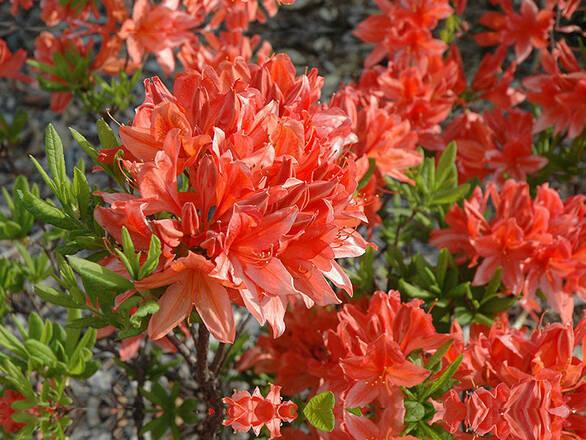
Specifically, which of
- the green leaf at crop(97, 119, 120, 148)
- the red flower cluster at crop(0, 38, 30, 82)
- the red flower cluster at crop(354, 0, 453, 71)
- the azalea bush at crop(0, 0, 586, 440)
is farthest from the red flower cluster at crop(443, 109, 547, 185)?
the red flower cluster at crop(0, 38, 30, 82)

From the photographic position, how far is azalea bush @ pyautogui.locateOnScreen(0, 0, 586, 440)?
83cm

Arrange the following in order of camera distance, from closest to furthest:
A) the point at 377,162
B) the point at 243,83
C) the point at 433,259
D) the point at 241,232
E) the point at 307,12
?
the point at 241,232
the point at 243,83
the point at 377,162
the point at 433,259
the point at 307,12

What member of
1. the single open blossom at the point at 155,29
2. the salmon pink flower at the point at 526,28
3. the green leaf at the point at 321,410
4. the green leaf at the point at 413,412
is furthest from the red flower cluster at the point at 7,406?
the salmon pink flower at the point at 526,28

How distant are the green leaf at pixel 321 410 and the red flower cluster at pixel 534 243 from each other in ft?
1.90

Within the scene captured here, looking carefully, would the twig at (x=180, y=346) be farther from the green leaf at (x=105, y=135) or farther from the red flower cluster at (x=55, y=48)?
the red flower cluster at (x=55, y=48)

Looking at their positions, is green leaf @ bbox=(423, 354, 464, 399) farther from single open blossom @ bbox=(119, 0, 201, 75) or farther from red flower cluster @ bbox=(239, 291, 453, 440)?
single open blossom @ bbox=(119, 0, 201, 75)

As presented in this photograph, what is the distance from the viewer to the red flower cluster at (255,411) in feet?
3.16

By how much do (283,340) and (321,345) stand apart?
11 cm

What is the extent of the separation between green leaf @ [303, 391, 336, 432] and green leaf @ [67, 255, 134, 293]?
35 cm

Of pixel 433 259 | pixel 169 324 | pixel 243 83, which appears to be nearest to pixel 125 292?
pixel 169 324

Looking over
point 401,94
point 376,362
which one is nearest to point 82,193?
point 376,362

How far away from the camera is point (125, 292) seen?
0.88 meters

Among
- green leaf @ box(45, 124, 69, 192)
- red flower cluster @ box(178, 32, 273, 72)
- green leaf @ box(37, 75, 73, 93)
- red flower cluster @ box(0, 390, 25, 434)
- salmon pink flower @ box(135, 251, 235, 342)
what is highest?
green leaf @ box(45, 124, 69, 192)

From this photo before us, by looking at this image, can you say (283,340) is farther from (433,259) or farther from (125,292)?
(433,259)
